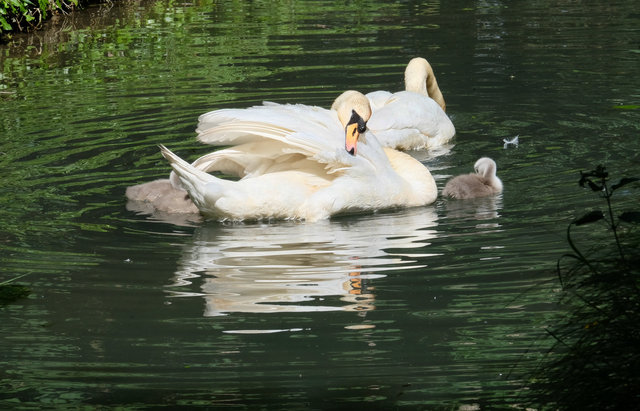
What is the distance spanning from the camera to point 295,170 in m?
7.93

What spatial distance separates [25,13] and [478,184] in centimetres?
1070

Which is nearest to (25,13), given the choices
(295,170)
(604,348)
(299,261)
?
(295,170)

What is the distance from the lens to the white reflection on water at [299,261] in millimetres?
5824

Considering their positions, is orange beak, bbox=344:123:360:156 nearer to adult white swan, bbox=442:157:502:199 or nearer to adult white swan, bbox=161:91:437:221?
adult white swan, bbox=161:91:437:221

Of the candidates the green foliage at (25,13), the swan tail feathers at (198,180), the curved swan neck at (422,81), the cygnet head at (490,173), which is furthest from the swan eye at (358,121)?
the green foliage at (25,13)

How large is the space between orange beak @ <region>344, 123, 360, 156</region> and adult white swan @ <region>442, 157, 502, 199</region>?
918 millimetres

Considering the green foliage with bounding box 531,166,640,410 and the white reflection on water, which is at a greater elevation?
the green foliage with bounding box 531,166,640,410

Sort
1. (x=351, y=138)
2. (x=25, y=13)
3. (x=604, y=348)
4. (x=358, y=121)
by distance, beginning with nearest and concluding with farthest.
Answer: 1. (x=604, y=348)
2. (x=351, y=138)
3. (x=358, y=121)
4. (x=25, y=13)

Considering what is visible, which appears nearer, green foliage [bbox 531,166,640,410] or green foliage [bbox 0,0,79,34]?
green foliage [bbox 531,166,640,410]

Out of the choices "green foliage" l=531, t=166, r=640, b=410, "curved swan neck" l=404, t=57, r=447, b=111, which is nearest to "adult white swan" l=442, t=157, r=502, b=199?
"curved swan neck" l=404, t=57, r=447, b=111

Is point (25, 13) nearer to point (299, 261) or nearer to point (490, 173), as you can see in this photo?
point (490, 173)

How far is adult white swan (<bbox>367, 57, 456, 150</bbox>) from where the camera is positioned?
10008mm

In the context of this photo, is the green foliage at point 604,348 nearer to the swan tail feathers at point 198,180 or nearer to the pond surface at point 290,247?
the pond surface at point 290,247

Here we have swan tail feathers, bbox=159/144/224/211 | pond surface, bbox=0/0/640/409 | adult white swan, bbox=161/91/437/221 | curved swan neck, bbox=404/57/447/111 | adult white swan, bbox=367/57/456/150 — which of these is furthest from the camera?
curved swan neck, bbox=404/57/447/111
